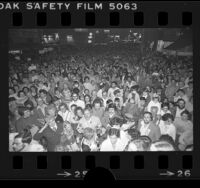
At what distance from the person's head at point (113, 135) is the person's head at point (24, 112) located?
2.90 ft

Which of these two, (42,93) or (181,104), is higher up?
(42,93)

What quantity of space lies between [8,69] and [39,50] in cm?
38

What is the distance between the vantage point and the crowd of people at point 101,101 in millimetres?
4289

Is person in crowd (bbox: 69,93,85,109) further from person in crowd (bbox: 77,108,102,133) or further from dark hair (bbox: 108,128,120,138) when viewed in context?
dark hair (bbox: 108,128,120,138)

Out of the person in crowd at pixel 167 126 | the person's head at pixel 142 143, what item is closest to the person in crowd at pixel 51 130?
the person's head at pixel 142 143

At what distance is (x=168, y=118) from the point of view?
432 cm

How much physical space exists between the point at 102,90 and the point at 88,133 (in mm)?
480

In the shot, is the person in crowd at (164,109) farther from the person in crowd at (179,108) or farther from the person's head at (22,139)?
the person's head at (22,139)

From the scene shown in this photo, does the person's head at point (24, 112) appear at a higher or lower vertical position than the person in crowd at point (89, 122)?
higher

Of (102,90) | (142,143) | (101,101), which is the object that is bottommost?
(142,143)

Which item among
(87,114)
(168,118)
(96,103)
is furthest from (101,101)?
(168,118)

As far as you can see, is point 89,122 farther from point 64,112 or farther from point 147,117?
point 147,117

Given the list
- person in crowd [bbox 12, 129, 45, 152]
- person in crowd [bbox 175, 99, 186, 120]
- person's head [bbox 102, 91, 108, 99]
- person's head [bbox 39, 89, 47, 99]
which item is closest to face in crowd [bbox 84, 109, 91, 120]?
person's head [bbox 102, 91, 108, 99]
